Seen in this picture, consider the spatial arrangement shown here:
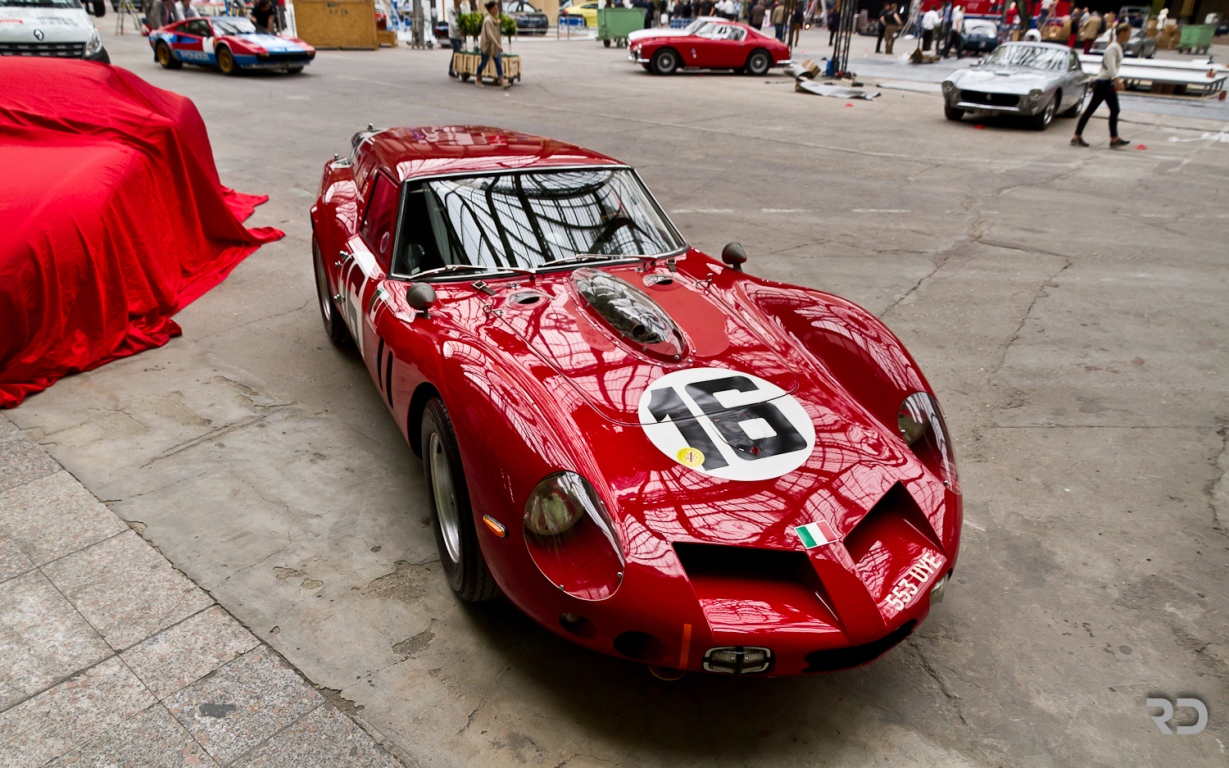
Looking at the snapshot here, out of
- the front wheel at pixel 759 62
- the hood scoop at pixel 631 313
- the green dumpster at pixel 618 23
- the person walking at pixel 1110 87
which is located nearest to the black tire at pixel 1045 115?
the person walking at pixel 1110 87

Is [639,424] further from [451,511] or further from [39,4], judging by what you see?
[39,4]

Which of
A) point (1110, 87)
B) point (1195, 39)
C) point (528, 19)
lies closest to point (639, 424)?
point (1110, 87)

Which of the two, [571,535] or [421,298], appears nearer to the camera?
[571,535]

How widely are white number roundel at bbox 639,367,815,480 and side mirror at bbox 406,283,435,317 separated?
102cm

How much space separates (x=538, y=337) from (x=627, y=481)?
0.86 meters

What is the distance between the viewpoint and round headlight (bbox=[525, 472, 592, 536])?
2455mm

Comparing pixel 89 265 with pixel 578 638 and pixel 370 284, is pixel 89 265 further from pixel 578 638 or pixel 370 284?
pixel 578 638

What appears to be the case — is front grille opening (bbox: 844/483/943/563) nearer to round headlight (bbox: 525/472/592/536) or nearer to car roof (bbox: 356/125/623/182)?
round headlight (bbox: 525/472/592/536)

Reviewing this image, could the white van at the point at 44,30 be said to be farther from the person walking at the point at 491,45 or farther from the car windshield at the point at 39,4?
the person walking at the point at 491,45

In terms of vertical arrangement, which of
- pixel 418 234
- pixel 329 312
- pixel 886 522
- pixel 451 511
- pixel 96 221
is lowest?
pixel 451 511

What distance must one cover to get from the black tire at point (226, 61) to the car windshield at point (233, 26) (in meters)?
0.41

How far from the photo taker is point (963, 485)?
3986mm

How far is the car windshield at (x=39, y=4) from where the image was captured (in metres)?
11.8

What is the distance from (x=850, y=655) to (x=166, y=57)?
70.2 feet
